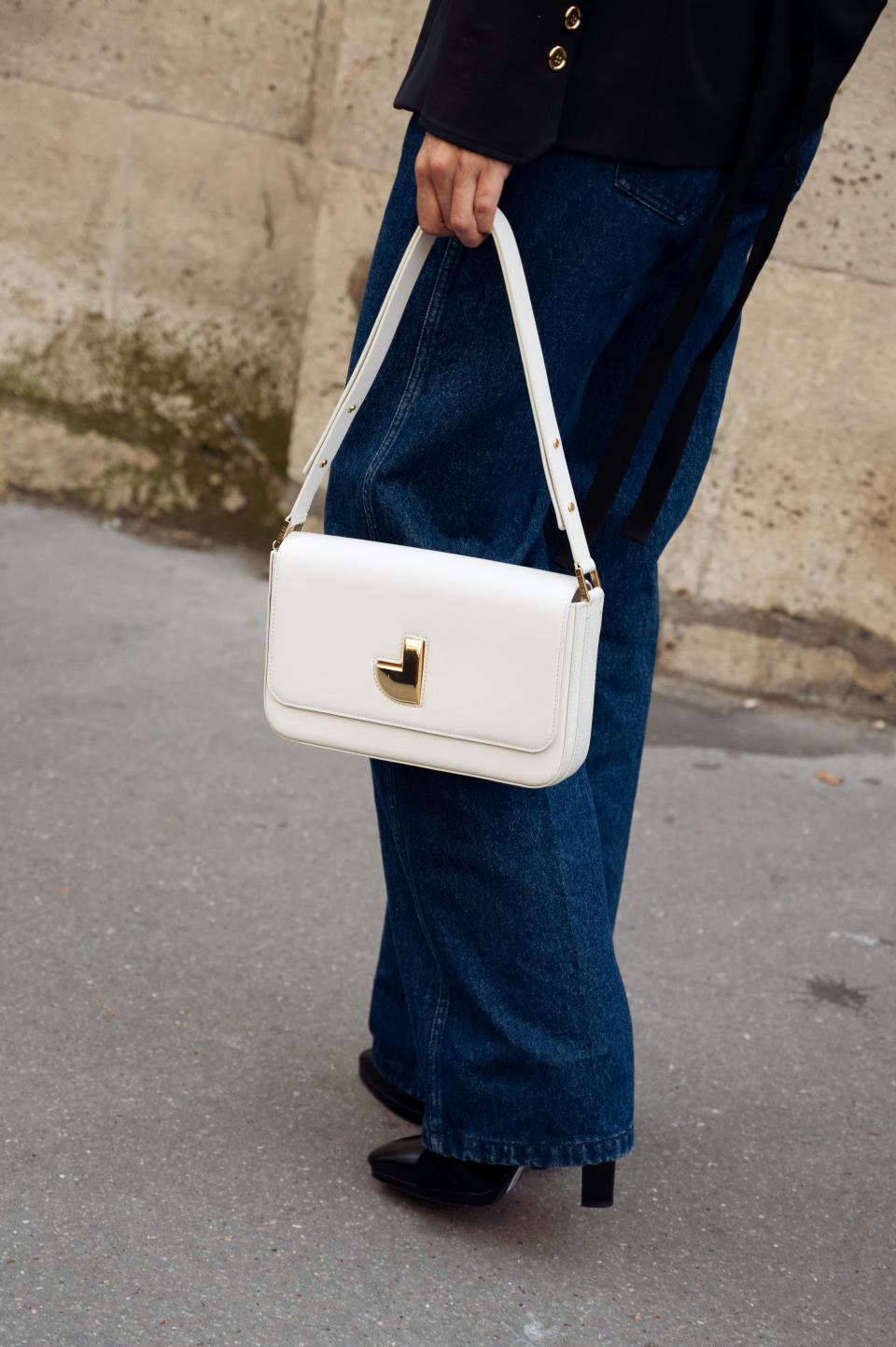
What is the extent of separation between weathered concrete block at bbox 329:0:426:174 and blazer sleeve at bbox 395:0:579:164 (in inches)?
80.2

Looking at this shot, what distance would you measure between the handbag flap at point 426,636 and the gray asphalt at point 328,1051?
586 millimetres

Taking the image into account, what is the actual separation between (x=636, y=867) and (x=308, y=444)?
1.57 metres

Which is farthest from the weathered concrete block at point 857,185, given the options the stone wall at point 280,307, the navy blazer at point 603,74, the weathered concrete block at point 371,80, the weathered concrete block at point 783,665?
the navy blazer at point 603,74

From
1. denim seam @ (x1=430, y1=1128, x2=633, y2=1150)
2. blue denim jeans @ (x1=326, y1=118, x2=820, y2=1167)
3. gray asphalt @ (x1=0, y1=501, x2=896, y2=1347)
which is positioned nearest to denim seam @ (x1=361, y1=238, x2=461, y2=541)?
blue denim jeans @ (x1=326, y1=118, x2=820, y2=1167)

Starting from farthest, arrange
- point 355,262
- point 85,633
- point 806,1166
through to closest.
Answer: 1. point 355,262
2. point 85,633
3. point 806,1166

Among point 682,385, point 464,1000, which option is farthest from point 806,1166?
point 682,385

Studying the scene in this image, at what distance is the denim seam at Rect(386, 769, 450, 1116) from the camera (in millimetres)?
1449

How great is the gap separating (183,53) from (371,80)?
2.00ft

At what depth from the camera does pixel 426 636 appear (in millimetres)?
1303

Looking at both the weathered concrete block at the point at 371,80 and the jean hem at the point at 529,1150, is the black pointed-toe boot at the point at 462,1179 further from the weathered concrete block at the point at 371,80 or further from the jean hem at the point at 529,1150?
the weathered concrete block at the point at 371,80

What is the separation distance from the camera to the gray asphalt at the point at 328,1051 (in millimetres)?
1421

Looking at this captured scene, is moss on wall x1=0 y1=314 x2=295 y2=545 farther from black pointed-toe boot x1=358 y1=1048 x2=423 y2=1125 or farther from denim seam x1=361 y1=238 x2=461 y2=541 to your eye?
denim seam x1=361 y1=238 x2=461 y2=541

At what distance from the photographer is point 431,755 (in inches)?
52.1

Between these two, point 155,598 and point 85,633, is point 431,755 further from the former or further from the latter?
point 155,598
